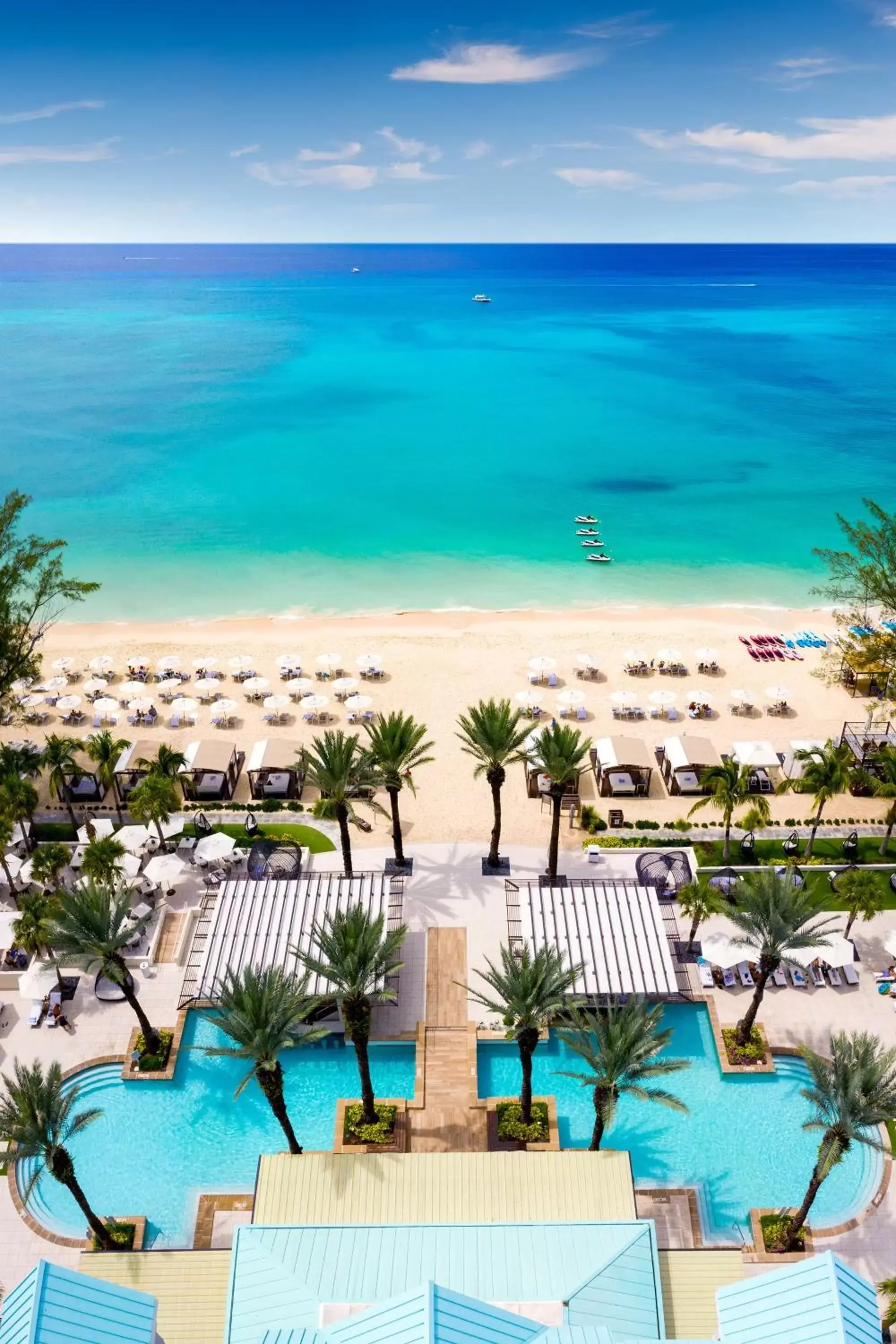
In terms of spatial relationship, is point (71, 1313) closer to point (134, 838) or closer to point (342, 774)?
point (342, 774)

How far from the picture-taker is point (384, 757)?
29.6m

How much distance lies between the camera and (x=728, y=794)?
30719 millimetres

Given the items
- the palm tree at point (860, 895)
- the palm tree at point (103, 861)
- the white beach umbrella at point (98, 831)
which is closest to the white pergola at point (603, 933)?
the palm tree at point (860, 895)

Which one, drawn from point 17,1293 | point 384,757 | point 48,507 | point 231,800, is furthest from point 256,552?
point 17,1293

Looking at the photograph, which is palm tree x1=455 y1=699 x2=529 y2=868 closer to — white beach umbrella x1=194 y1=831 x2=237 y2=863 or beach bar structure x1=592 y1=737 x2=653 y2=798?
A: beach bar structure x1=592 y1=737 x2=653 y2=798

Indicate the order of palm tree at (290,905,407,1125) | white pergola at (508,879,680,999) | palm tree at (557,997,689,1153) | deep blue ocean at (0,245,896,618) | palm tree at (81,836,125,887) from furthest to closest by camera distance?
deep blue ocean at (0,245,896,618) → palm tree at (81,836,125,887) → white pergola at (508,879,680,999) → palm tree at (290,905,407,1125) → palm tree at (557,997,689,1153)

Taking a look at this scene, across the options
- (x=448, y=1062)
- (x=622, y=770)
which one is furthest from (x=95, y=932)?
(x=622, y=770)

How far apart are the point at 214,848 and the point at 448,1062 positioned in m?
12.6

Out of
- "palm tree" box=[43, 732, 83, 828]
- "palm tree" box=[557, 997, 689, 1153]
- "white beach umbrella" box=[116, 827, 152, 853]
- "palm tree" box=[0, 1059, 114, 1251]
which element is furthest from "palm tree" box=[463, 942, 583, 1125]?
"palm tree" box=[43, 732, 83, 828]

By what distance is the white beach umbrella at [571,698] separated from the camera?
140ft

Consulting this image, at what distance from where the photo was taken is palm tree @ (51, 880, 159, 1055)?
74.5ft

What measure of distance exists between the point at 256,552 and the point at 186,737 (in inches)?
1196

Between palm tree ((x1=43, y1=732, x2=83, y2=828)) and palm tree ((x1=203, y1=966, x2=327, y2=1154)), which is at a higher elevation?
palm tree ((x1=43, y1=732, x2=83, y2=828))

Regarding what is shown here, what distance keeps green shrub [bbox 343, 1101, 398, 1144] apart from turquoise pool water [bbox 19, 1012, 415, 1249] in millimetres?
950
